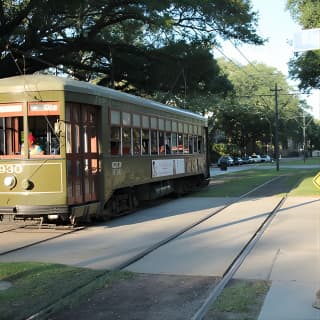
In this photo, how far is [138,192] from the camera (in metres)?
18.0

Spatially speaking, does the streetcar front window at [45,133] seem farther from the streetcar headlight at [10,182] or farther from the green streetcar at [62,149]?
the streetcar headlight at [10,182]

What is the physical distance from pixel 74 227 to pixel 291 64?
29948 mm

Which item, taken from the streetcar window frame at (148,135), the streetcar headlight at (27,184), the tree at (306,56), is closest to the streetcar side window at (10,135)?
the streetcar headlight at (27,184)

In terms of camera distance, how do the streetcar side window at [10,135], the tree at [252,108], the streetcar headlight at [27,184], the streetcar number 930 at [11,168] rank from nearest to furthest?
the streetcar headlight at [27,184] < the streetcar number 930 at [11,168] < the streetcar side window at [10,135] < the tree at [252,108]

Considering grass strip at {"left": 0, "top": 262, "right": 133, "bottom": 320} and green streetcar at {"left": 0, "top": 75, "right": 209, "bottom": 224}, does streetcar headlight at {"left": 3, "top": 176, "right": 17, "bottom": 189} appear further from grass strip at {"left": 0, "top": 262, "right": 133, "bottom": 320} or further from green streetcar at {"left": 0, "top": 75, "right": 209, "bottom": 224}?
grass strip at {"left": 0, "top": 262, "right": 133, "bottom": 320}

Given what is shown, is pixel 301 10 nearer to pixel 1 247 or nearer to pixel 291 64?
pixel 291 64

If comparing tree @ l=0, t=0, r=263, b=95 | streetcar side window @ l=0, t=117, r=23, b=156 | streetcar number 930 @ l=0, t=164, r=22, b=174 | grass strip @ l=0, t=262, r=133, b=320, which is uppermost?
tree @ l=0, t=0, r=263, b=95

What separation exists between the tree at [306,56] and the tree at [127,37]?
5798 mm

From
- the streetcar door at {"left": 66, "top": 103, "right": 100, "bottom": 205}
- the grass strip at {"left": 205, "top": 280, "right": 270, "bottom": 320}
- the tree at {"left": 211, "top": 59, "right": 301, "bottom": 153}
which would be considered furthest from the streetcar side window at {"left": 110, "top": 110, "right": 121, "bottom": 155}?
the tree at {"left": 211, "top": 59, "right": 301, "bottom": 153}

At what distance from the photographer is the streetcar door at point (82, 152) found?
13.0m

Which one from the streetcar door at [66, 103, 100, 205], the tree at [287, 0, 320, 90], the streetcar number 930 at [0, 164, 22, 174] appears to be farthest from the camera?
the tree at [287, 0, 320, 90]

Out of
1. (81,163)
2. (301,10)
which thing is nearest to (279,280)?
(81,163)

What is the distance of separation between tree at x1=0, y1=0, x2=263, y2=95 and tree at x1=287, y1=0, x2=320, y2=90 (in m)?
5.80

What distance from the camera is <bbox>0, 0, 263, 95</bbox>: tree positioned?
77.7ft
